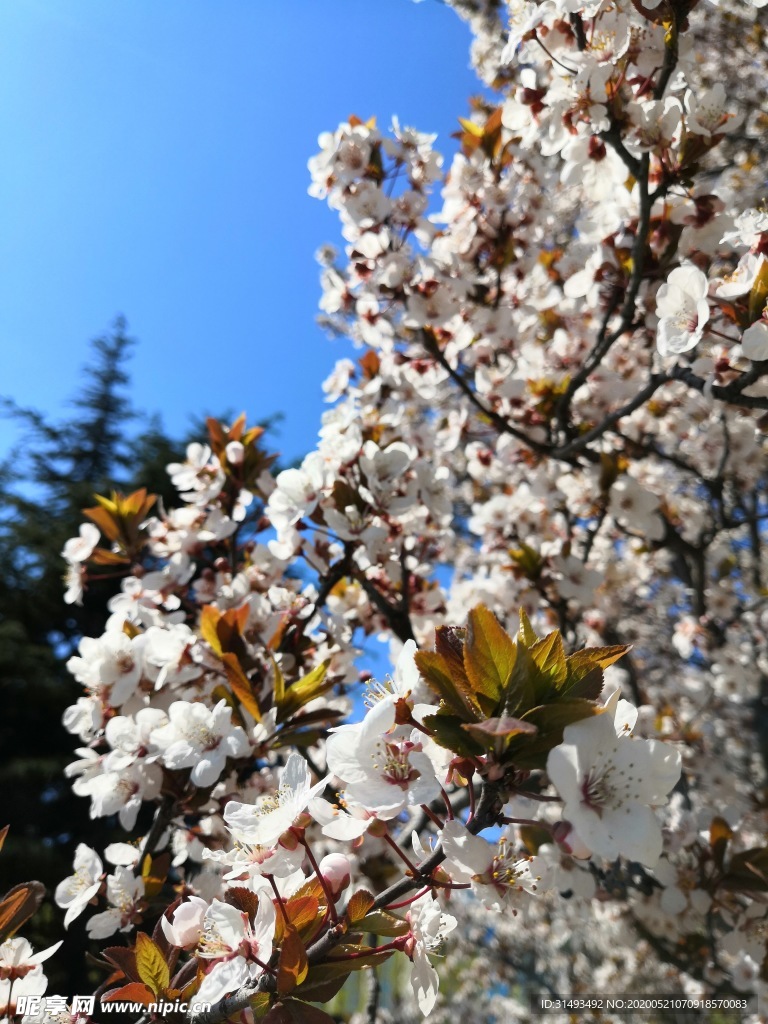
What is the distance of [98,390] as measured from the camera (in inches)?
422

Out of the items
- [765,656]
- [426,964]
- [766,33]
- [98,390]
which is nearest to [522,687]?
[426,964]

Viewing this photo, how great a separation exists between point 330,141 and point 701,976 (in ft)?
9.70

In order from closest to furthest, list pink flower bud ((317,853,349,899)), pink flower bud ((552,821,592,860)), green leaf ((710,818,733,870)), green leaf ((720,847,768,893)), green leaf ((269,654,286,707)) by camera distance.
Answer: pink flower bud ((552,821,592,860)) < pink flower bud ((317,853,349,899)) < green leaf ((269,654,286,707)) < green leaf ((720,847,768,893)) < green leaf ((710,818,733,870))

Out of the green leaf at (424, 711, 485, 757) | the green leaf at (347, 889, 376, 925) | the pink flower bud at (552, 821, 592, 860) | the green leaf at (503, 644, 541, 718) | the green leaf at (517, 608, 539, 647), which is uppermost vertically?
the green leaf at (517, 608, 539, 647)

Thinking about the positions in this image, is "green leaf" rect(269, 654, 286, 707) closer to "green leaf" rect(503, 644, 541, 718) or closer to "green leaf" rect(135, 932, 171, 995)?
"green leaf" rect(135, 932, 171, 995)

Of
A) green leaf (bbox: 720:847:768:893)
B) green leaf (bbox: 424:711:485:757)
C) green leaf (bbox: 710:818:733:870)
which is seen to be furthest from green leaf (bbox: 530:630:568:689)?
green leaf (bbox: 710:818:733:870)

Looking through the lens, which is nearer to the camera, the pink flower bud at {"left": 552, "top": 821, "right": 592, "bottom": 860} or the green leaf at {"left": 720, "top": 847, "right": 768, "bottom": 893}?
the pink flower bud at {"left": 552, "top": 821, "right": 592, "bottom": 860}

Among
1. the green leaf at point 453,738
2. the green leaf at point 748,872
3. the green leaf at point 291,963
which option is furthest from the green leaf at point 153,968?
the green leaf at point 748,872

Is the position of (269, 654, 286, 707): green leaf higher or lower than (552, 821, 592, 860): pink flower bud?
higher

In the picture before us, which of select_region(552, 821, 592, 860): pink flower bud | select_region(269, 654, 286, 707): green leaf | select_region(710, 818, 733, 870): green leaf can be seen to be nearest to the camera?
select_region(552, 821, 592, 860): pink flower bud

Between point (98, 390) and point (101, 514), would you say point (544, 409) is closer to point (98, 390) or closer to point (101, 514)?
point (101, 514)

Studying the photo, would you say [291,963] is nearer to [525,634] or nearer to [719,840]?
[525,634]

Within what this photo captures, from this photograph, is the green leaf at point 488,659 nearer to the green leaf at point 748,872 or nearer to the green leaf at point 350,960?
the green leaf at point 350,960

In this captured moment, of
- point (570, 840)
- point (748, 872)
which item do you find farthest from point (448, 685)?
point (748, 872)
